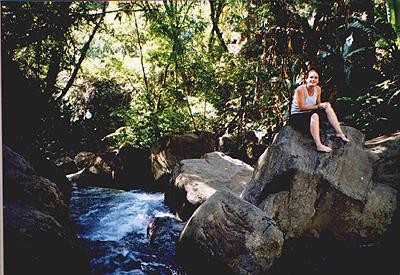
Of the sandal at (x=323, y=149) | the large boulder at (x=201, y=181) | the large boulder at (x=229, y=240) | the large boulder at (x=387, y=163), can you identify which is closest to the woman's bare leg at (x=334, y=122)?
the sandal at (x=323, y=149)

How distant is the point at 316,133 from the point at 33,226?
317 cm

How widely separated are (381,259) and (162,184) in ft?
15.5

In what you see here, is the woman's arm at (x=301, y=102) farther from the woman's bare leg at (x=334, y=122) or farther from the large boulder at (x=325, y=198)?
the large boulder at (x=325, y=198)

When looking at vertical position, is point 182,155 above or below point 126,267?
above

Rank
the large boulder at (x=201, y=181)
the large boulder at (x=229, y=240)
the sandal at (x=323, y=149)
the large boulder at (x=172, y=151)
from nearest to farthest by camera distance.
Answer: the large boulder at (x=229, y=240) → the sandal at (x=323, y=149) → the large boulder at (x=201, y=181) → the large boulder at (x=172, y=151)

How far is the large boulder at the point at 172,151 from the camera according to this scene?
733cm

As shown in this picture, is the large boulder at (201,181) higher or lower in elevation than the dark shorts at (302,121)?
lower

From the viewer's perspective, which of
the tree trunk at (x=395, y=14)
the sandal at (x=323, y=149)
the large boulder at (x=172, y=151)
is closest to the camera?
the sandal at (x=323, y=149)

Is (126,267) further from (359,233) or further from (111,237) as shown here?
(359,233)

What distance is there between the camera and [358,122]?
5531mm

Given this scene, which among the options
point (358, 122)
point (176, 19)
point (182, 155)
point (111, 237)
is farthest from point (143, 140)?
point (358, 122)

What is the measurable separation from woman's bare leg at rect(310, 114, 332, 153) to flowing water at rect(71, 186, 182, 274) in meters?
2.14

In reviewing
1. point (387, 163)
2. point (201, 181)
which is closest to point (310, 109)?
point (387, 163)

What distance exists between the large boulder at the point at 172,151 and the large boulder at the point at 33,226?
3.89 metres
